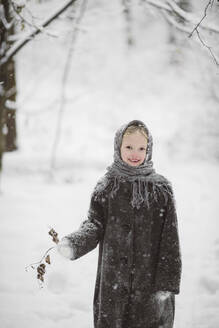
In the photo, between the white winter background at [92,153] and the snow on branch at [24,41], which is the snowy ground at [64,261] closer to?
the white winter background at [92,153]

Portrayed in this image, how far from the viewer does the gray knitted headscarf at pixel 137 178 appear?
1.87 meters

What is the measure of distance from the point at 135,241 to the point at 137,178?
0.41 metres

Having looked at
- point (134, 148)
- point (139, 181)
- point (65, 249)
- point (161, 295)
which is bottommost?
point (161, 295)

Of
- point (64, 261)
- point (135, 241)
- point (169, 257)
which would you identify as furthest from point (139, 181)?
point (64, 261)

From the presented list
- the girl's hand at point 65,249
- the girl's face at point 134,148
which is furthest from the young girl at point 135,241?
the girl's hand at point 65,249

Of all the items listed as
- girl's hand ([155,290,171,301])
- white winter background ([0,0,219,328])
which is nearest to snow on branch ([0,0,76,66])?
white winter background ([0,0,219,328])

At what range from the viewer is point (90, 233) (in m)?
1.89

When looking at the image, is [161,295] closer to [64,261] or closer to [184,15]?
[64,261]

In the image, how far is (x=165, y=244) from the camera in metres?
1.90

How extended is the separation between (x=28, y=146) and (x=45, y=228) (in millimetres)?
6616

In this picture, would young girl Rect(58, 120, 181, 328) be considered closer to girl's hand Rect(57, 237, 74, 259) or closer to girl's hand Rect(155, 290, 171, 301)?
girl's hand Rect(155, 290, 171, 301)

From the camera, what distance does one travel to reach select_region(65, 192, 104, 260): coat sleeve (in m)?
1.80

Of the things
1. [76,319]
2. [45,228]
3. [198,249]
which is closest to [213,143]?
[198,249]

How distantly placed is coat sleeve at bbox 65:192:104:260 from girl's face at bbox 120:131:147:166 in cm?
35
